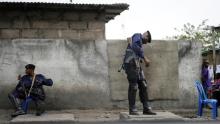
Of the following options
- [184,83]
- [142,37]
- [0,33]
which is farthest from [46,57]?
[184,83]

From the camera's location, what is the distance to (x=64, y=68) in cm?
1159

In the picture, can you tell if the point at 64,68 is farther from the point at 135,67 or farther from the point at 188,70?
the point at 188,70

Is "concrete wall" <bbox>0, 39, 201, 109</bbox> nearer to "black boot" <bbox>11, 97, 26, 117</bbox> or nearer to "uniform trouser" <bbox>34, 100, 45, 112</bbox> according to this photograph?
"uniform trouser" <bbox>34, 100, 45, 112</bbox>

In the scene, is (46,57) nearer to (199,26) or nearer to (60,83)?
(60,83)

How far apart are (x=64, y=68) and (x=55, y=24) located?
5.70 feet

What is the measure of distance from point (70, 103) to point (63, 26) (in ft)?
7.62

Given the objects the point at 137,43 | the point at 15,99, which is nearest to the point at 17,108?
the point at 15,99

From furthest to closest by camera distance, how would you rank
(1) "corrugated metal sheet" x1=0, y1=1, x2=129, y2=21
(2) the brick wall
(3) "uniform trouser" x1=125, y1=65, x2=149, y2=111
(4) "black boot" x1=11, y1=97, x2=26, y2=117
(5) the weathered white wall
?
(2) the brick wall, (5) the weathered white wall, (1) "corrugated metal sheet" x1=0, y1=1, x2=129, y2=21, (4) "black boot" x1=11, y1=97, x2=26, y2=117, (3) "uniform trouser" x1=125, y1=65, x2=149, y2=111

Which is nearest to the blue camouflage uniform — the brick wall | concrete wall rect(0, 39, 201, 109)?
concrete wall rect(0, 39, 201, 109)

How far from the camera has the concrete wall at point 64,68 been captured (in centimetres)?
1144

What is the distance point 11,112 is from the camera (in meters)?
11.1

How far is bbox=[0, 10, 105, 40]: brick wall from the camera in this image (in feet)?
40.7

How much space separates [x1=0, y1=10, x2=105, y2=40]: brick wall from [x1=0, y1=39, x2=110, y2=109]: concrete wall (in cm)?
100

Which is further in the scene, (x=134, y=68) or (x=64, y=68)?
(x=64, y=68)
